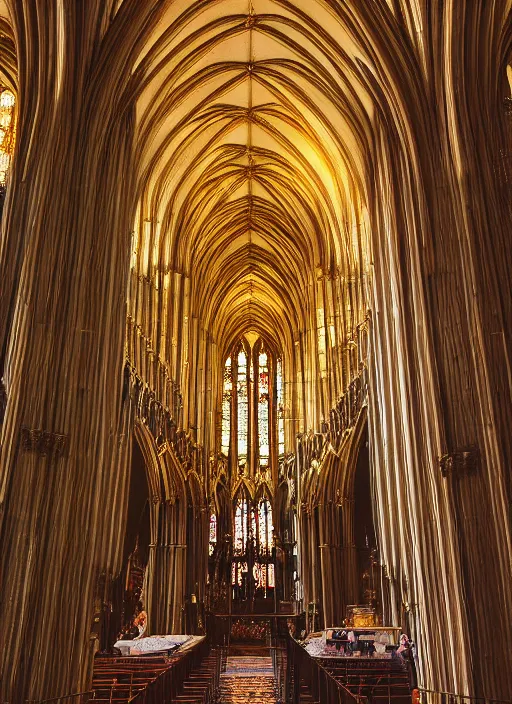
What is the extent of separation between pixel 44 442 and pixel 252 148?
17.0 metres

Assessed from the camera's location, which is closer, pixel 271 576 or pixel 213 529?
pixel 213 529

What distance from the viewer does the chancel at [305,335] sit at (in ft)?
37.5

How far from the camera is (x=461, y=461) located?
38.7 ft

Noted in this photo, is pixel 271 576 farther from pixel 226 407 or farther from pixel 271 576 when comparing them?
pixel 226 407

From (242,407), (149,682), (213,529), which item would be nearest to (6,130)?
(149,682)

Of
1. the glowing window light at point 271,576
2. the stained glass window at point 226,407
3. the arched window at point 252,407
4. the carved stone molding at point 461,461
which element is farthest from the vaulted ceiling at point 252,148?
the glowing window light at point 271,576

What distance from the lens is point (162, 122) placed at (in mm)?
20516

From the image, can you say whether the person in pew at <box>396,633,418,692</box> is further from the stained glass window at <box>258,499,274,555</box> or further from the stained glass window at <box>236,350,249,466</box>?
the stained glass window at <box>236,350,249,466</box>

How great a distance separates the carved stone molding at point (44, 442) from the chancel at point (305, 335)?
0.03 m

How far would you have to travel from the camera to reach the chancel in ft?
37.5

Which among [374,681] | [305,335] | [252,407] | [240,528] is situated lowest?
[374,681]

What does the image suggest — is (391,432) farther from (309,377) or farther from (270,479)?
(270,479)

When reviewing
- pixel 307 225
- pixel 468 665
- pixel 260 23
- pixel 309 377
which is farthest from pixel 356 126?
pixel 468 665

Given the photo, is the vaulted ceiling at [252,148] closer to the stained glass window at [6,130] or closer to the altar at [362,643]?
the stained glass window at [6,130]
